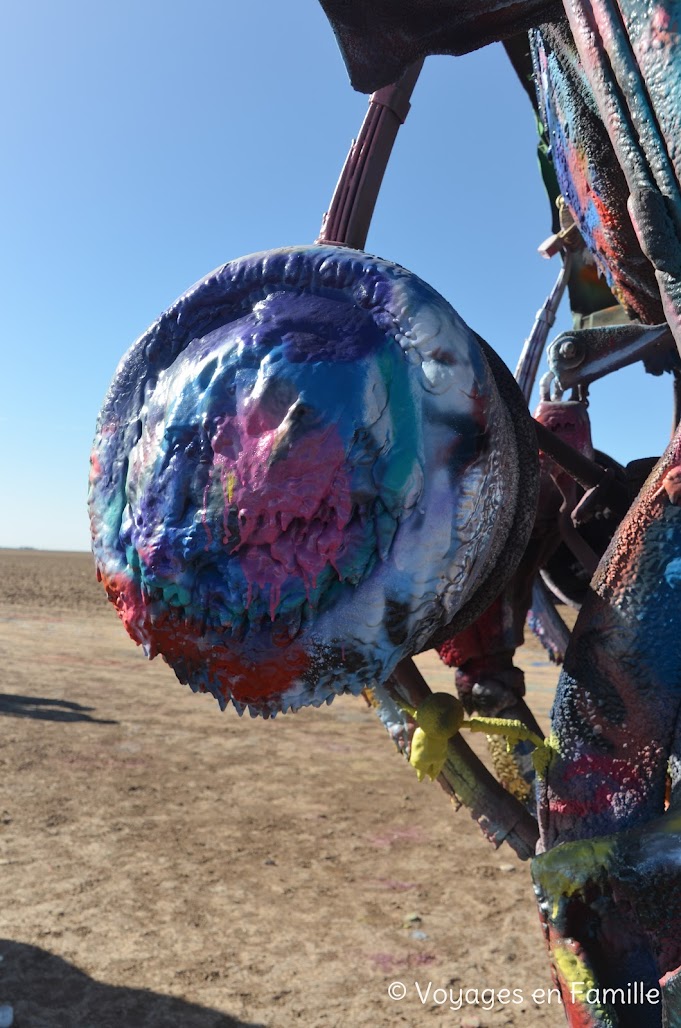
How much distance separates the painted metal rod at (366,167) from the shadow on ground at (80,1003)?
89.3 inches

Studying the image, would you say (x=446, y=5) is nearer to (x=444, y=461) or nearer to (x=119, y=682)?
(x=444, y=461)

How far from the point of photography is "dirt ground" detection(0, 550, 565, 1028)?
8.29 feet

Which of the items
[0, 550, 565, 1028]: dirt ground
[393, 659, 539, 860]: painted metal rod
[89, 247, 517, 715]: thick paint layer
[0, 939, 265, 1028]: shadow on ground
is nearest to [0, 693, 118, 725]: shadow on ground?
[0, 550, 565, 1028]: dirt ground

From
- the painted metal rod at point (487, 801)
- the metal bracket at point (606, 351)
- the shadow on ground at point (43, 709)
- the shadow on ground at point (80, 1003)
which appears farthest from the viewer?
the shadow on ground at point (43, 709)

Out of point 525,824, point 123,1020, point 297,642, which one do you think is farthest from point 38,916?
point 297,642

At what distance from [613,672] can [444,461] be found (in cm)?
34

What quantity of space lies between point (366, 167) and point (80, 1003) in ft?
8.23

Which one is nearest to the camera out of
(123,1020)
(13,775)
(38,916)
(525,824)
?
(525,824)

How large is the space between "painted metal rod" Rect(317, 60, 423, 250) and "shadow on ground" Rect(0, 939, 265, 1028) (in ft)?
7.45

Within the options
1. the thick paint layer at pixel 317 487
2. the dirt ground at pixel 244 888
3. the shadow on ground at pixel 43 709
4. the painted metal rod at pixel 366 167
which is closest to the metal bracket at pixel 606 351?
the painted metal rod at pixel 366 167

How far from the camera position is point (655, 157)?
87 centimetres

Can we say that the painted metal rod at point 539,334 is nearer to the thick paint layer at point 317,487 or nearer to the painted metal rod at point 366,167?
the painted metal rod at point 366,167

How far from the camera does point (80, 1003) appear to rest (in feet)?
8.03

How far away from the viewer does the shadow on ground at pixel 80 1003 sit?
7.75 feet
